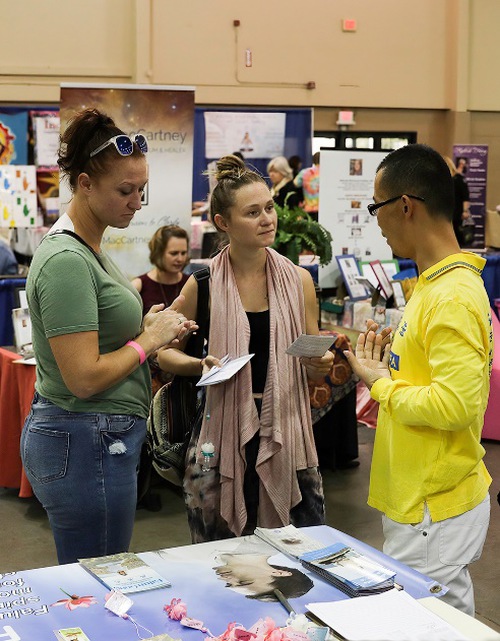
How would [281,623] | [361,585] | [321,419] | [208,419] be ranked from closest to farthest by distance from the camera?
[281,623]
[361,585]
[208,419]
[321,419]

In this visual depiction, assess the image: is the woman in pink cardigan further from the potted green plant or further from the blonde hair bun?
the potted green plant

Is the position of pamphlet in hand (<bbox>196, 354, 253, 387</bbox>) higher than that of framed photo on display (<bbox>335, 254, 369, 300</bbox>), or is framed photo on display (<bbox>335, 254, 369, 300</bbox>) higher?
pamphlet in hand (<bbox>196, 354, 253, 387</bbox>)

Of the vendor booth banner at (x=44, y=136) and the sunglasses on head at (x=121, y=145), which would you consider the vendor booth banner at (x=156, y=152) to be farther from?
the vendor booth banner at (x=44, y=136)

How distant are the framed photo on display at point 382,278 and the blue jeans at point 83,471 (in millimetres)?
4262

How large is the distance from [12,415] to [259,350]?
Answer: 233cm

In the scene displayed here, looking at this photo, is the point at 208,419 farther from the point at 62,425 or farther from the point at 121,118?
the point at 121,118

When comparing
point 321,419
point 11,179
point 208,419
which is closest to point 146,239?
point 321,419

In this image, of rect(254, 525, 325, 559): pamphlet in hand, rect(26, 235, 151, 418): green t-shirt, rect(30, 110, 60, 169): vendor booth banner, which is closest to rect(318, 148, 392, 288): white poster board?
rect(30, 110, 60, 169): vendor booth banner

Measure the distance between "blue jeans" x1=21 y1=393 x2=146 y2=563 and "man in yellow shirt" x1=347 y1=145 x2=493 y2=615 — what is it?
0.61 m

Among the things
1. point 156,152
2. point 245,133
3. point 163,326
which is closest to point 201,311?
point 163,326

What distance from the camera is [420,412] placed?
6.21ft

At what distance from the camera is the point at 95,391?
202 cm

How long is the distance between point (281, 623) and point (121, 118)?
162 inches

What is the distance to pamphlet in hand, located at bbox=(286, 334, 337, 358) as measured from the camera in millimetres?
2473
